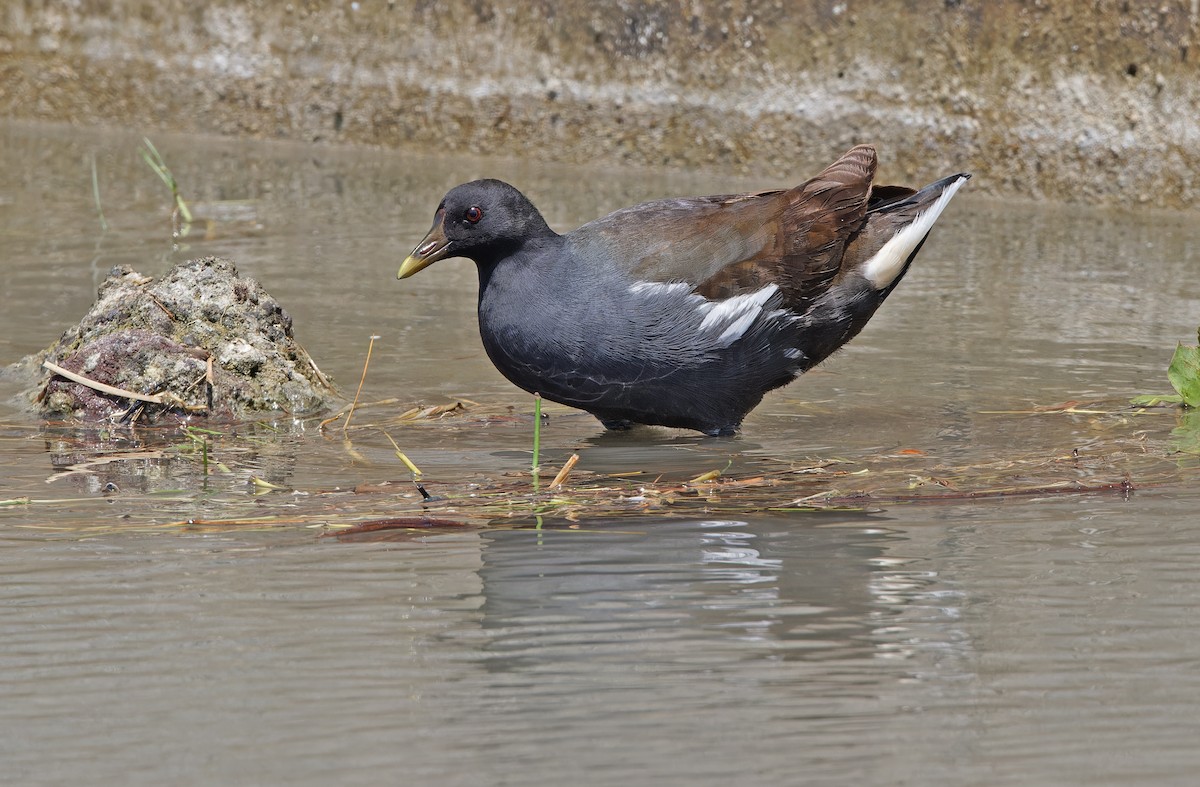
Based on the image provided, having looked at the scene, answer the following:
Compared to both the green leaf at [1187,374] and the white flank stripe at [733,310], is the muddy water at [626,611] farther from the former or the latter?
the white flank stripe at [733,310]

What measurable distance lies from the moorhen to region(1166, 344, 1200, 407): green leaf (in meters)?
0.95

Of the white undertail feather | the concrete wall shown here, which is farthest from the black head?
the concrete wall

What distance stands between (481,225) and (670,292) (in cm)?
64

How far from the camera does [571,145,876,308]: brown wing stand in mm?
4840

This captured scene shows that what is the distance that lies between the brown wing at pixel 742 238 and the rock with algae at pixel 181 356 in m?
1.10

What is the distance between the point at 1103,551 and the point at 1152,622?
0.48m

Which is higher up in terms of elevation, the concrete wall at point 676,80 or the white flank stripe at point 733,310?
the concrete wall at point 676,80

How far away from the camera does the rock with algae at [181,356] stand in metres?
4.89

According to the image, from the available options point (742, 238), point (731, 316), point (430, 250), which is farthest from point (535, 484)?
point (742, 238)

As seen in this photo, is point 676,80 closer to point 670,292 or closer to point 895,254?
point 895,254

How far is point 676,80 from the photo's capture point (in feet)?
29.9

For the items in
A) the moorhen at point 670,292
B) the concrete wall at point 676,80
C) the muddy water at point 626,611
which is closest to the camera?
the muddy water at point 626,611

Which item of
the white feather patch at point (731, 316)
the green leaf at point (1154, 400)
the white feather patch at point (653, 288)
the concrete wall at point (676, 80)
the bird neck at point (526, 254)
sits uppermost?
the concrete wall at point (676, 80)

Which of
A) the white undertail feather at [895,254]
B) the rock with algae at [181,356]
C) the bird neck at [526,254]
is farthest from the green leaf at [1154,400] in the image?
the rock with algae at [181,356]
